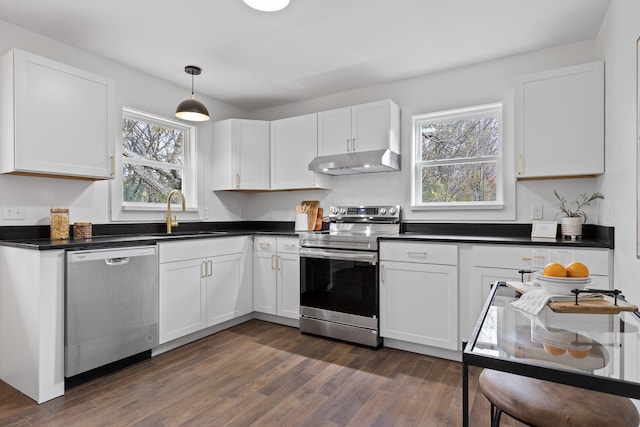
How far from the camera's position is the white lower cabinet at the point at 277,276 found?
3514mm

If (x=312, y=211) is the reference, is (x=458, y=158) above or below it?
above

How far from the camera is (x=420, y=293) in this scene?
2.84 meters

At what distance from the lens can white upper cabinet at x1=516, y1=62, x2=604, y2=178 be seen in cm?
250

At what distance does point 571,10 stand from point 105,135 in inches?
137

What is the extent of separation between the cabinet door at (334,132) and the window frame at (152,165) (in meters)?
1.42

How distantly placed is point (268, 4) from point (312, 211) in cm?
220

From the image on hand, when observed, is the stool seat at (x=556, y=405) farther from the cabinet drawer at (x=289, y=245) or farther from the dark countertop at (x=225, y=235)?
the cabinet drawer at (x=289, y=245)

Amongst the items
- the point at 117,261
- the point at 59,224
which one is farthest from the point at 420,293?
Answer: the point at 59,224

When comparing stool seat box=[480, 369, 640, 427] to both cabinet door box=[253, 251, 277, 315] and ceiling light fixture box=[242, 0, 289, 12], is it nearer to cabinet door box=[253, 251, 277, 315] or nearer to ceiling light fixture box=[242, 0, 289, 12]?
ceiling light fixture box=[242, 0, 289, 12]

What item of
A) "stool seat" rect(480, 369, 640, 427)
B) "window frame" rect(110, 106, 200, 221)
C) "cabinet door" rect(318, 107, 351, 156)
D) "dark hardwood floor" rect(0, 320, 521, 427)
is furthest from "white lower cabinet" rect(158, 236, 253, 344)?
"stool seat" rect(480, 369, 640, 427)

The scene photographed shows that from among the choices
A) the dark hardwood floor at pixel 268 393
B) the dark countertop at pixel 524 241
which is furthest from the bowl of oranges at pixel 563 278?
the dark countertop at pixel 524 241

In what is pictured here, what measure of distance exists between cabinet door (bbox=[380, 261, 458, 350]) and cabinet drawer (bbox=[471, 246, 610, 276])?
22 centimetres

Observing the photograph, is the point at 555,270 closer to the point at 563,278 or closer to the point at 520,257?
the point at 563,278

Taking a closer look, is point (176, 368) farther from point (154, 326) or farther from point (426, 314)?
point (426, 314)
